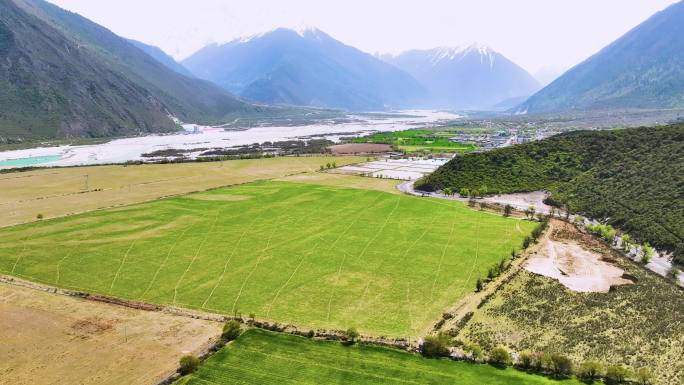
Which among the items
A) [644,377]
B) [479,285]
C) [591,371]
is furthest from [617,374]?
[479,285]

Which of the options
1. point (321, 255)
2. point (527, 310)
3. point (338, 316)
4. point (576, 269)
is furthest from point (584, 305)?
point (321, 255)

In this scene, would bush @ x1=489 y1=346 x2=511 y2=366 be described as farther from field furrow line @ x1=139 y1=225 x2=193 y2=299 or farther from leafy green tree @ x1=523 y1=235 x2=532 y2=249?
field furrow line @ x1=139 y1=225 x2=193 y2=299

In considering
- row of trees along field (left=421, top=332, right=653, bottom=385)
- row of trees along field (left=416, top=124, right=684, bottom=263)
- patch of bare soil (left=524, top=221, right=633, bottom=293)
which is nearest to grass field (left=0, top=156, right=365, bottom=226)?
row of trees along field (left=416, top=124, right=684, bottom=263)

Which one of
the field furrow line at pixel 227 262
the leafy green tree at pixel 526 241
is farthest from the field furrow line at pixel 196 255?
the leafy green tree at pixel 526 241

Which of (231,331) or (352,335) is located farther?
(231,331)

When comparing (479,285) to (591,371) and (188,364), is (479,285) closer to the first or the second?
(591,371)
